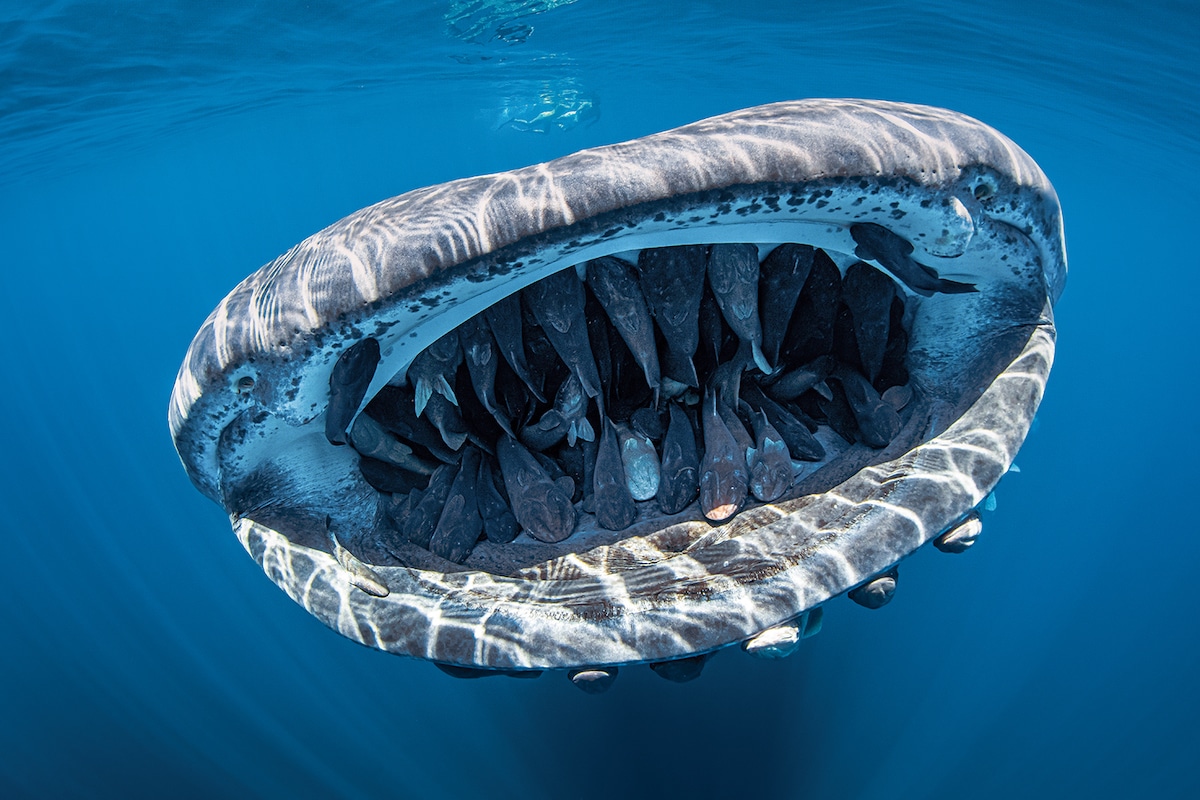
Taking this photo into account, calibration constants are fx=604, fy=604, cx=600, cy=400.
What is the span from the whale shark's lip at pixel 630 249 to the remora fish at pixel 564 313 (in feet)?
0.68

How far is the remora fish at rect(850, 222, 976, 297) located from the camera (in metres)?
1.62

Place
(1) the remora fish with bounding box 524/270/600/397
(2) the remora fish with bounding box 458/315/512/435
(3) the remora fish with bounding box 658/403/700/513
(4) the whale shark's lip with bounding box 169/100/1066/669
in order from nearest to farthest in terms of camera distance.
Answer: (4) the whale shark's lip with bounding box 169/100/1066/669 < (1) the remora fish with bounding box 524/270/600/397 < (2) the remora fish with bounding box 458/315/512/435 < (3) the remora fish with bounding box 658/403/700/513

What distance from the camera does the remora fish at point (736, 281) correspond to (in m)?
1.80

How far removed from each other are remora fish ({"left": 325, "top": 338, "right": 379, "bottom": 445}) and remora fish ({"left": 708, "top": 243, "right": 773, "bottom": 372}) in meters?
1.00

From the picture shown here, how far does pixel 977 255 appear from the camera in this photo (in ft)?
5.69

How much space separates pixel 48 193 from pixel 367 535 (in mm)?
31608

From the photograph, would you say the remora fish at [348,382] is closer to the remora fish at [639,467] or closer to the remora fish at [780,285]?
the remora fish at [639,467]

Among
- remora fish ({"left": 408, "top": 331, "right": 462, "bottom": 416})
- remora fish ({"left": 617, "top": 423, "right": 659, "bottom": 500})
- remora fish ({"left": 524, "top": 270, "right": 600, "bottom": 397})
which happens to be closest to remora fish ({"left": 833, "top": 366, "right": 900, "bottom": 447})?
remora fish ({"left": 617, "top": 423, "right": 659, "bottom": 500})

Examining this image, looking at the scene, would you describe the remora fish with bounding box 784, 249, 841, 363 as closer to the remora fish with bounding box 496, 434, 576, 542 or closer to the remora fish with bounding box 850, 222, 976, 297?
the remora fish with bounding box 850, 222, 976, 297

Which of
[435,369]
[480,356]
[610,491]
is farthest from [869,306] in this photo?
[435,369]

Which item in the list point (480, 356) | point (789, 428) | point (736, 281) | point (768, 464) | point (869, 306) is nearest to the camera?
point (736, 281)

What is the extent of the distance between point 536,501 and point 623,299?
0.80 metres

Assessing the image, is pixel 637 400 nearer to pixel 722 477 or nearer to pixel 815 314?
pixel 722 477

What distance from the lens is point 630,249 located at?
1570mm
